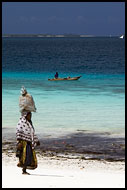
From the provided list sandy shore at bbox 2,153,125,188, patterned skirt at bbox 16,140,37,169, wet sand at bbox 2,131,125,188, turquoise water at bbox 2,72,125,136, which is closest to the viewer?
sandy shore at bbox 2,153,125,188

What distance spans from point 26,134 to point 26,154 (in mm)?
452

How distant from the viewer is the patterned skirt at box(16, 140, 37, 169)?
38.0 ft

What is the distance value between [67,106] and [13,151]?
13.2 m

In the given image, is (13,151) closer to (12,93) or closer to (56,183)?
(56,183)

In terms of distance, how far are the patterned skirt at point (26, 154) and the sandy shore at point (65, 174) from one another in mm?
255

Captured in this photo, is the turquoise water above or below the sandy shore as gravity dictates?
above

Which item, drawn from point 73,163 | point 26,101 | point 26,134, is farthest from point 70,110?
point 26,101

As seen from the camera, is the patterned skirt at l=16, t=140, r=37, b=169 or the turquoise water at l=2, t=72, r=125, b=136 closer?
the patterned skirt at l=16, t=140, r=37, b=169

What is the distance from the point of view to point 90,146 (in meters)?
17.4

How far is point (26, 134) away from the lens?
11.5 metres

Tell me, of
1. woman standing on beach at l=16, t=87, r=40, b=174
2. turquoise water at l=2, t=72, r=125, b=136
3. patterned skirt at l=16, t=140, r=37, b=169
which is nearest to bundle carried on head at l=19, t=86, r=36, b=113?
woman standing on beach at l=16, t=87, r=40, b=174

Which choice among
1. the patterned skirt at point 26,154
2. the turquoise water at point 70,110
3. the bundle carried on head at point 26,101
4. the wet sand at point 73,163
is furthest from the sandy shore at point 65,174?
the turquoise water at point 70,110

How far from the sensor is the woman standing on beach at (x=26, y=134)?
37.0 feet

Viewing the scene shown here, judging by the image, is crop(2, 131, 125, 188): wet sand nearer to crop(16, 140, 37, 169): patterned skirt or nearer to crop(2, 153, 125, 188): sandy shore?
crop(2, 153, 125, 188): sandy shore
